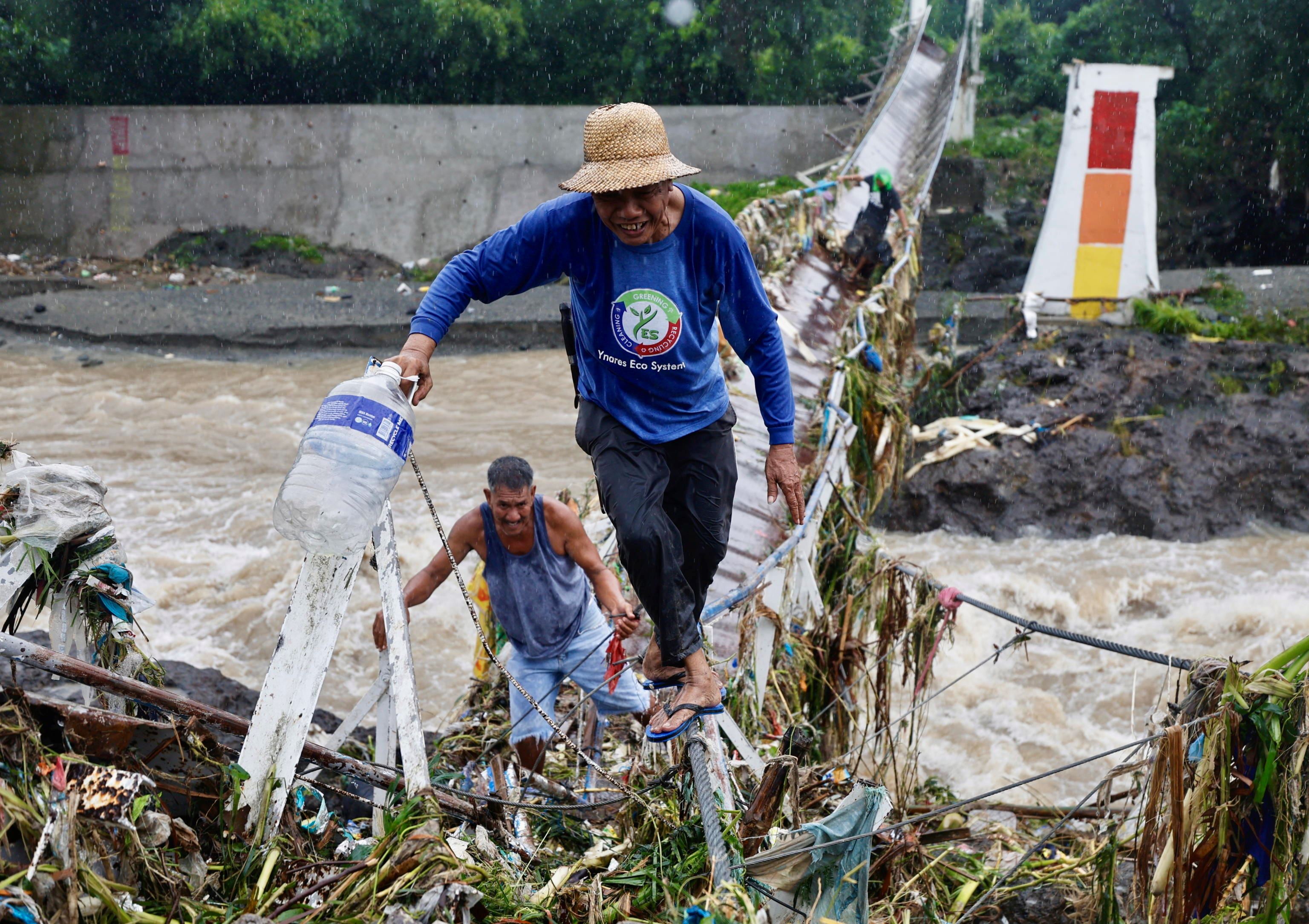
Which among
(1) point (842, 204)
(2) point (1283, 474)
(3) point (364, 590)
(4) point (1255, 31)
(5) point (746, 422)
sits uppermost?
(4) point (1255, 31)

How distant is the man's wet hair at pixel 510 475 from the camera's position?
3.45 m

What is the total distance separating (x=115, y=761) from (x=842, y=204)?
10768 mm

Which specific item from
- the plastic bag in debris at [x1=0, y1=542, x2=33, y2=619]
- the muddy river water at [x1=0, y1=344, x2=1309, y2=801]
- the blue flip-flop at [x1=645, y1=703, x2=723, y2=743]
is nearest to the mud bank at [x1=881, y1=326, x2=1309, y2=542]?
the muddy river water at [x1=0, y1=344, x2=1309, y2=801]

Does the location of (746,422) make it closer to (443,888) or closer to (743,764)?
(743,764)

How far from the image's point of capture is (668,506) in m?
2.78

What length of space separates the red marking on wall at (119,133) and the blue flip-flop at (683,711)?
1950cm

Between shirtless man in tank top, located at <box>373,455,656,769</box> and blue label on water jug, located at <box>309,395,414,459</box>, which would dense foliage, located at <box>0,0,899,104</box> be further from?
blue label on water jug, located at <box>309,395,414,459</box>

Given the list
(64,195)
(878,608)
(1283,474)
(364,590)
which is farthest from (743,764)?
(64,195)

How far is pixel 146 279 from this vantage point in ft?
57.0

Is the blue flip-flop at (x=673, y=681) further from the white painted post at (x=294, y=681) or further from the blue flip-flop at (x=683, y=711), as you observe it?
the white painted post at (x=294, y=681)

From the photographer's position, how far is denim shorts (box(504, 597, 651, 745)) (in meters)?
3.71

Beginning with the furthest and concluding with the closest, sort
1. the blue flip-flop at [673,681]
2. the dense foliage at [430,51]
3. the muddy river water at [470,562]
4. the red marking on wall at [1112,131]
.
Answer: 1. the dense foliage at [430,51]
2. the red marking on wall at [1112,131]
3. the muddy river water at [470,562]
4. the blue flip-flop at [673,681]

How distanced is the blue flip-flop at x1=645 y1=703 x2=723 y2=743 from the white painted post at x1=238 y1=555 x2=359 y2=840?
0.86m

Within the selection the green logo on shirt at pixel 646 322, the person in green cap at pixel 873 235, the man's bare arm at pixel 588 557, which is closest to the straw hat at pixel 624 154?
the green logo on shirt at pixel 646 322
